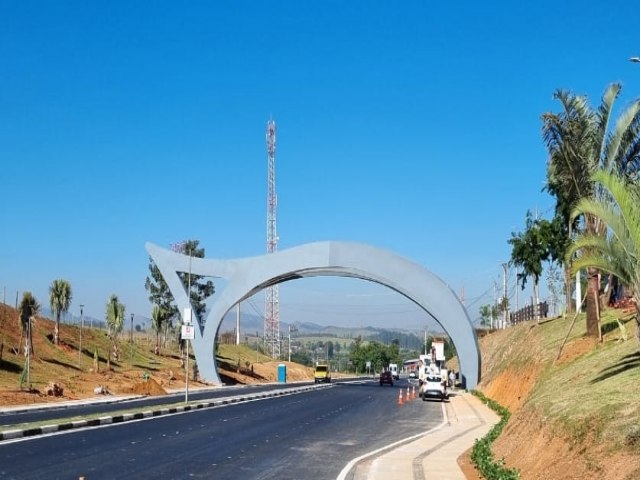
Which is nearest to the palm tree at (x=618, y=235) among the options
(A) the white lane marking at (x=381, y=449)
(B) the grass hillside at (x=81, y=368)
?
(A) the white lane marking at (x=381, y=449)

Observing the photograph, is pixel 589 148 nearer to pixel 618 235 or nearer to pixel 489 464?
pixel 618 235

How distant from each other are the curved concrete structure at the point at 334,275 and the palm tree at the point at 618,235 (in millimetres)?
34441

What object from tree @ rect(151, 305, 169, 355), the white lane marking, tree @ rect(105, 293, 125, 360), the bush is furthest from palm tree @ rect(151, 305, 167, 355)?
the bush

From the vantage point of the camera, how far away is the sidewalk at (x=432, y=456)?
1403cm

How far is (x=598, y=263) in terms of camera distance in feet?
53.0

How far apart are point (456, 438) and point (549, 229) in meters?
33.2

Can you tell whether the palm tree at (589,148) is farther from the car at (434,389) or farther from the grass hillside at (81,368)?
the grass hillside at (81,368)

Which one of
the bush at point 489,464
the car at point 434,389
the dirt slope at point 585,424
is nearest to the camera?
the dirt slope at point 585,424

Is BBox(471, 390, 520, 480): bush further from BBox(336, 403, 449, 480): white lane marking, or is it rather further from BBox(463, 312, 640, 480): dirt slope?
BBox(336, 403, 449, 480): white lane marking

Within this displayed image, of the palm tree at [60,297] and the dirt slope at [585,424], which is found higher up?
the palm tree at [60,297]

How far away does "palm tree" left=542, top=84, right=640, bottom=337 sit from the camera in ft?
74.2

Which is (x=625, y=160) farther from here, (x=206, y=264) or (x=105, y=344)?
(x=105, y=344)

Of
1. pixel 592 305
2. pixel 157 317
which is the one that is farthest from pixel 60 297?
pixel 592 305

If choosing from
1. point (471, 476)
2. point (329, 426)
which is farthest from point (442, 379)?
point (471, 476)
